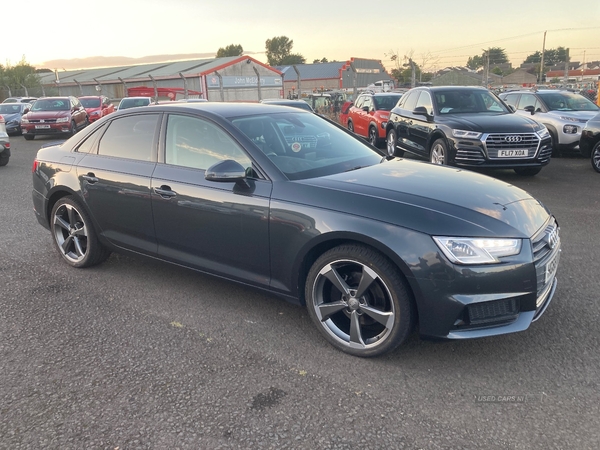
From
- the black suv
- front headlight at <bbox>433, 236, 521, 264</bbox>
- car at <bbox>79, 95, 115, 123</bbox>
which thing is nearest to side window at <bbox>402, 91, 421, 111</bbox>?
the black suv

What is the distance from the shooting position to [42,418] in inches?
108

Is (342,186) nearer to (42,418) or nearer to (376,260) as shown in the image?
(376,260)

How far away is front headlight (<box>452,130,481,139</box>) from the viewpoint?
8.47 meters

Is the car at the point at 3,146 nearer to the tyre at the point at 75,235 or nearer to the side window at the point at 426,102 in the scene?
the tyre at the point at 75,235

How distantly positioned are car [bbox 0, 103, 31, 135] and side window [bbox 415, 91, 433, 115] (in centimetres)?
1735

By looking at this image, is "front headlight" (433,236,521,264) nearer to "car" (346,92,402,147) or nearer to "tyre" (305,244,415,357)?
"tyre" (305,244,415,357)

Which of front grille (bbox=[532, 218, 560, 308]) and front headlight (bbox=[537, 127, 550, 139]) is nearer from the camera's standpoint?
front grille (bbox=[532, 218, 560, 308])

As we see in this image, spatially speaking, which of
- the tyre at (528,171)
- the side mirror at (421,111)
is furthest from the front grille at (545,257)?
the tyre at (528,171)

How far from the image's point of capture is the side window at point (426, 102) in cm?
981

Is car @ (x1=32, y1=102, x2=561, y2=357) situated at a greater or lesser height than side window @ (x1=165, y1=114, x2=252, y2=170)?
lesser

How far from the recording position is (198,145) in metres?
4.01

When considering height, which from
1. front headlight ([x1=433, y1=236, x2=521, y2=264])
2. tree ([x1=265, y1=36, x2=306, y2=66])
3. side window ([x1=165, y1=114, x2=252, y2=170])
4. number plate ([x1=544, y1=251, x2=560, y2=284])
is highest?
tree ([x1=265, y1=36, x2=306, y2=66])

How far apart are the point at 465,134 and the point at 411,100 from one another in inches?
102

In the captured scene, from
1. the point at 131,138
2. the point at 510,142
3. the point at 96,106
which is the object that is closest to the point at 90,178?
the point at 131,138
